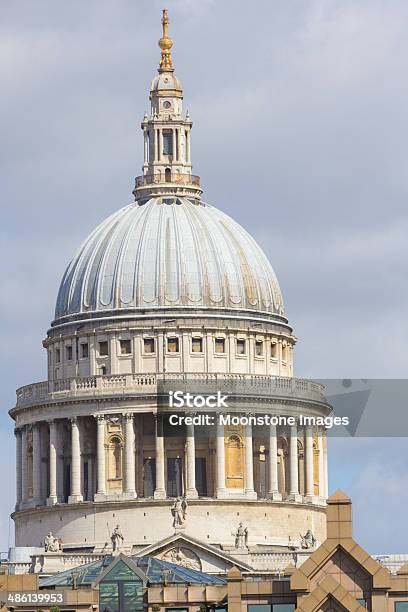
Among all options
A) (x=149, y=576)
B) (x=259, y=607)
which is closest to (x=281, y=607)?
(x=259, y=607)

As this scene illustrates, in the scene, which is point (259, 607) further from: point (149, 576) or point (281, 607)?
point (149, 576)

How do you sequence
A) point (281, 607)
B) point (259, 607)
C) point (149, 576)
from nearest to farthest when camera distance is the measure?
1. point (281, 607)
2. point (259, 607)
3. point (149, 576)

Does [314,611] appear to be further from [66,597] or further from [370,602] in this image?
[66,597]

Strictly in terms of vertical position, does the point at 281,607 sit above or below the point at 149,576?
below

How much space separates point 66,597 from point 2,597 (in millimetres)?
3010

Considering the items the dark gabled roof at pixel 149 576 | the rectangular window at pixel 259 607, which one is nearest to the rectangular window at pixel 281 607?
the rectangular window at pixel 259 607

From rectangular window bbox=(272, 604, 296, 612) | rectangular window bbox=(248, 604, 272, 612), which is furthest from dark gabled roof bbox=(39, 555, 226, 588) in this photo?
rectangular window bbox=(272, 604, 296, 612)

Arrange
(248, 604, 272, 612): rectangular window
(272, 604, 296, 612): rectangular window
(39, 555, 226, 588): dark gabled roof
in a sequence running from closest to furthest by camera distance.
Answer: (272, 604, 296, 612): rectangular window < (248, 604, 272, 612): rectangular window < (39, 555, 226, 588): dark gabled roof

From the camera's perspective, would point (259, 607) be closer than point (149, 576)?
Yes

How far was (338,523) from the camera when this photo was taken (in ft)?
498

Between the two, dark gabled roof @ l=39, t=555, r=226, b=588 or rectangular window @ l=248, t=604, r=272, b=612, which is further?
dark gabled roof @ l=39, t=555, r=226, b=588

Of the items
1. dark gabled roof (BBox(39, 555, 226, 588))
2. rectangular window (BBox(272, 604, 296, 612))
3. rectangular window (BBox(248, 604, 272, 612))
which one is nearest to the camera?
rectangular window (BBox(272, 604, 296, 612))

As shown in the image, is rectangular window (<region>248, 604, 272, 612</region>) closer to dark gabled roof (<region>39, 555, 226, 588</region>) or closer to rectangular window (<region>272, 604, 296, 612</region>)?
rectangular window (<region>272, 604, 296, 612</region>)

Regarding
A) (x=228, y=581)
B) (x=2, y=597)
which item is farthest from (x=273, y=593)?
(x=2, y=597)
